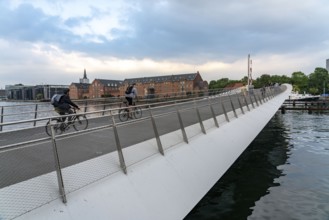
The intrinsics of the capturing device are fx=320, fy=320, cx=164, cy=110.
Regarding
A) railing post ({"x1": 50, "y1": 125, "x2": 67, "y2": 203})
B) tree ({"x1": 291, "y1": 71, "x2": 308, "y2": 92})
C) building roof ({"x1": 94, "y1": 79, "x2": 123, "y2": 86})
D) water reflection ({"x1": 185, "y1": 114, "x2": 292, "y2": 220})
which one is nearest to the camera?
railing post ({"x1": 50, "y1": 125, "x2": 67, "y2": 203})

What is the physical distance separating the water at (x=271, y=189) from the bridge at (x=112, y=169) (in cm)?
149

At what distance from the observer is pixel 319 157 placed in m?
17.2

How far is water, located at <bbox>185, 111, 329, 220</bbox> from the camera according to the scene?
29.8 feet

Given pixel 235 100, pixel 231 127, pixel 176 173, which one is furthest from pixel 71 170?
pixel 235 100

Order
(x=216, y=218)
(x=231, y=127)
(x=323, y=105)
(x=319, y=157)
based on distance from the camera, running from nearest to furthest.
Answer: (x=216, y=218) → (x=231, y=127) → (x=319, y=157) → (x=323, y=105)

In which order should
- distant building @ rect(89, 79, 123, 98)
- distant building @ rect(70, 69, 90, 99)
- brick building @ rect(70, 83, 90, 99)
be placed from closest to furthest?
distant building @ rect(89, 79, 123, 98), brick building @ rect(70, 83, 90, 99), distant building @ rect(70, 69, 90, 99)

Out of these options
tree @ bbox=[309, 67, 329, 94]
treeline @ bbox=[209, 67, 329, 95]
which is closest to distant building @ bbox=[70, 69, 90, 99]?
treeline @ bbox=[209, 67, 329, 95]

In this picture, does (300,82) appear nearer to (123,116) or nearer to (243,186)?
(243,186)

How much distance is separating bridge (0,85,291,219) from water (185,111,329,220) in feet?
4.87

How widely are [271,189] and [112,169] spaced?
804 cm

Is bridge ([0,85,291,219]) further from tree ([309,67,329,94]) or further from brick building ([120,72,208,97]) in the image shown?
tree ([309,67,329,94])

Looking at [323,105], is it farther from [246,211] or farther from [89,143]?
[89,143]

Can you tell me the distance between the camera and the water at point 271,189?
909 cm

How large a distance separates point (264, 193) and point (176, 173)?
568cm
